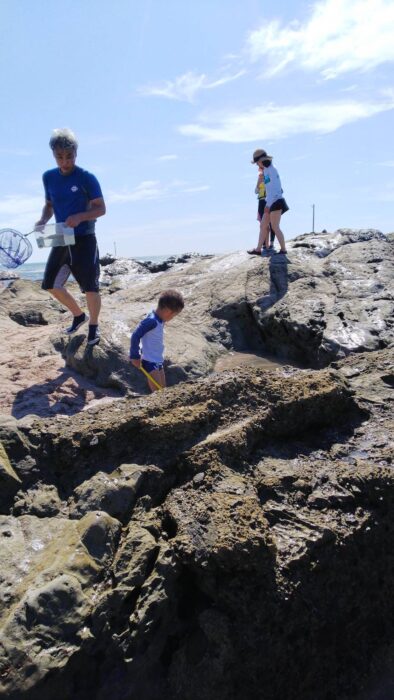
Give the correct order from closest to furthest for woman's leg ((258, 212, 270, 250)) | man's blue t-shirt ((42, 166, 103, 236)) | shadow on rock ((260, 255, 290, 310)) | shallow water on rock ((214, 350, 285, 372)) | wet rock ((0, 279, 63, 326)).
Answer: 1. man's blue t-shirt ((42, 166, 103, 236))
2. shallow water on rock ((214, 350, 285, 372))
3. shadow on rock ((260, 255, 290, 310))
4. wet rock ((0, 279, 63, 326))
5. woman's leg ((258, 212, 270, 250))

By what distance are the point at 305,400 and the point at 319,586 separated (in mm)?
1071

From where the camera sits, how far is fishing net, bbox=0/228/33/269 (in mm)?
5836

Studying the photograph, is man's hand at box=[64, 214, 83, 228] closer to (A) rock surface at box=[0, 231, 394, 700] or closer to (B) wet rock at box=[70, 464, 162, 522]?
(A) rock surface at box=[0, 231, 394, 700]

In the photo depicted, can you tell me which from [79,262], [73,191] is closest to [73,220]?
[73,191]

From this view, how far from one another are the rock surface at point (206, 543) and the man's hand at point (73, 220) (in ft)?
7.99

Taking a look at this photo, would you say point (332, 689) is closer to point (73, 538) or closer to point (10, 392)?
point (73, 538)

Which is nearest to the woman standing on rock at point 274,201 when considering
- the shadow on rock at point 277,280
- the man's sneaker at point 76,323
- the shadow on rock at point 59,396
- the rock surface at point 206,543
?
the shadow on rock at point 277,280

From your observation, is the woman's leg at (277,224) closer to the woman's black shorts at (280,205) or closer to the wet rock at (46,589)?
the woman's black shorts at (280,205)

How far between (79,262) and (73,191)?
2.05ft

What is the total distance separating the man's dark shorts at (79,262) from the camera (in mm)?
5562

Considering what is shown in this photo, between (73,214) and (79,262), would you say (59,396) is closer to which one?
(79,262)

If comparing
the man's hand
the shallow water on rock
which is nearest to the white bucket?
the man's hand

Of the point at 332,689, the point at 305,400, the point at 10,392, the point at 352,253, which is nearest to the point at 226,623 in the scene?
the point at 332,689

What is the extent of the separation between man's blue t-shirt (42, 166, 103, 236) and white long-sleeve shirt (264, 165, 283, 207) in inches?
158
